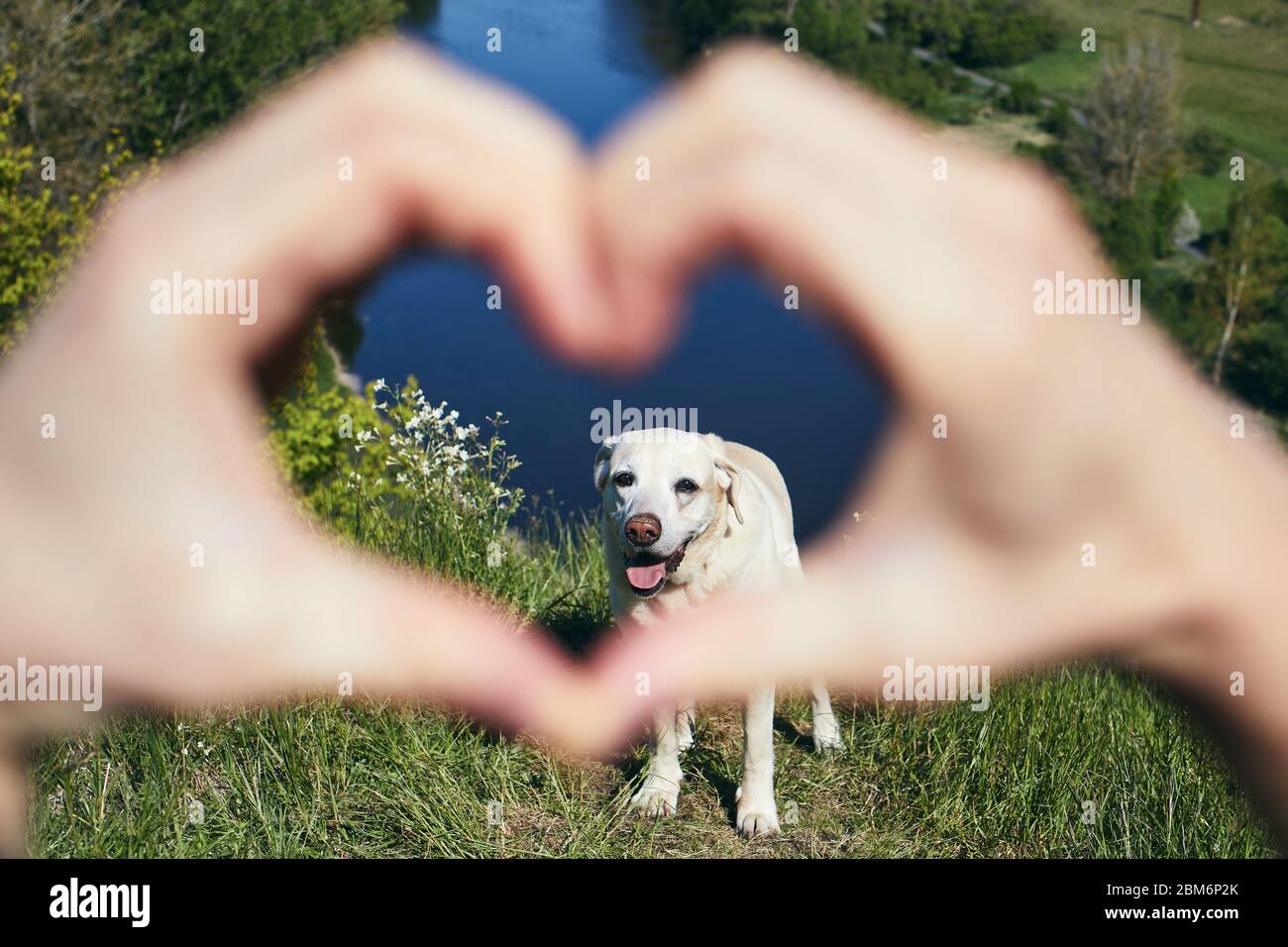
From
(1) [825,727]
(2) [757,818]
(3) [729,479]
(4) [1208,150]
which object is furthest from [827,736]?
(4) [1208,150]

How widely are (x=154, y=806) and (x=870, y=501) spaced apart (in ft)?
15.3

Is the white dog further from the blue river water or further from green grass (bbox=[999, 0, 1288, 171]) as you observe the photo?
green grass (bbox=[999, 0, 1288, 171])

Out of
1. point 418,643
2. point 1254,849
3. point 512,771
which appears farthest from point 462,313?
point 418,643

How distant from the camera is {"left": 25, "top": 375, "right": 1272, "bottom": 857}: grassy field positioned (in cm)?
482

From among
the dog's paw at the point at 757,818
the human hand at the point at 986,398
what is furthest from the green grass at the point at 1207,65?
the human hand at the point at 986,398

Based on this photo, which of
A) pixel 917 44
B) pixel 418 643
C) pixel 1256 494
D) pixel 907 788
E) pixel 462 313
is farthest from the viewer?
pixel 917 44

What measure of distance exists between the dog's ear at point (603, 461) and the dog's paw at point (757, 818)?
1.59 metres

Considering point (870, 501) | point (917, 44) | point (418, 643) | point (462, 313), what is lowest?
point (418, 643)

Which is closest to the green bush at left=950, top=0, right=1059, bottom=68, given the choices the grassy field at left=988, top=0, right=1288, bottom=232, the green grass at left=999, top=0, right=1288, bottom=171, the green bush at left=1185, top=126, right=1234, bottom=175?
the grassy field at left=988, top=0, right=1288, bottom=232

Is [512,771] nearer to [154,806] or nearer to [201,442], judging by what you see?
[154,806]

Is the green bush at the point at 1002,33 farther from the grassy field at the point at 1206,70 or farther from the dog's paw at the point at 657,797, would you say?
the dog's paw at the point at 657,797

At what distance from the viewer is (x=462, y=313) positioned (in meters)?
20.8

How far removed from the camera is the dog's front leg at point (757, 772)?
5184 mm

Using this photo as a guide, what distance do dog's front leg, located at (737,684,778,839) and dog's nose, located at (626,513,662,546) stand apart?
1.27 meters
